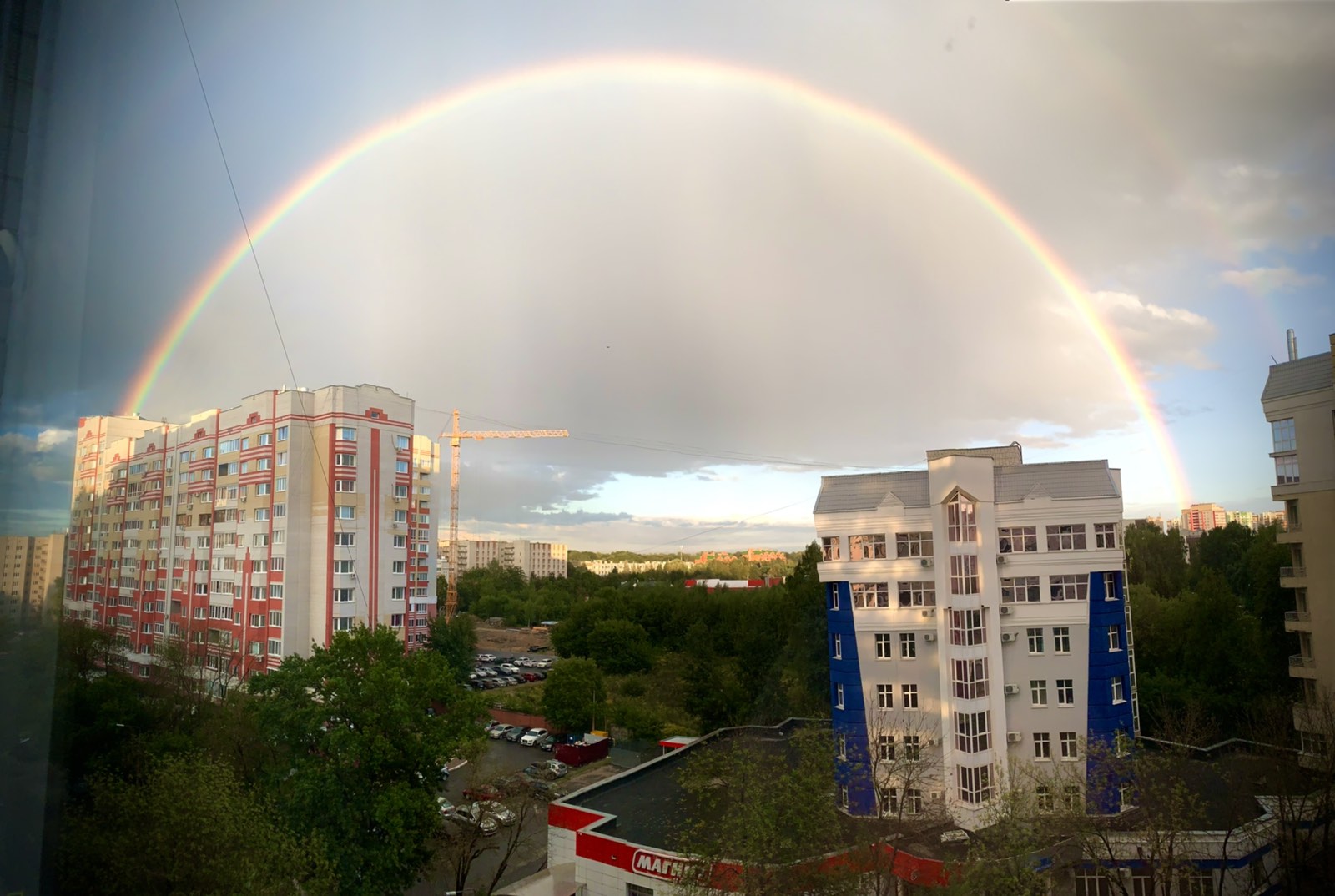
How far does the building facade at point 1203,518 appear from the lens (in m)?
11.9

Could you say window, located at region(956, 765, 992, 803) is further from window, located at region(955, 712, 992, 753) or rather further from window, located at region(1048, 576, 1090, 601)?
window, located at region(1048, 576, 1090, 601)

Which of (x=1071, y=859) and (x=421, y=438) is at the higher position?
(x=421, y=438)

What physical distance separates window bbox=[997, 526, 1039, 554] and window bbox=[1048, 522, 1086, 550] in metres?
0.12

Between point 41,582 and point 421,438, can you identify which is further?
point 421,438

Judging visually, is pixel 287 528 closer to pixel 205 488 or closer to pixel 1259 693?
pixel 205 488

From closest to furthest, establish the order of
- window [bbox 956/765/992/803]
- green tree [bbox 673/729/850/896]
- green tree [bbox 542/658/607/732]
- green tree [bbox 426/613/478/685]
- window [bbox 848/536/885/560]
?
green tree [bbox 673/729/850/896], window [bbox 956/765/992/803], window [bbox 848/536/885/560], green tree [bbox 542/658/607/732], green tree [bbox 426/613/478/685]

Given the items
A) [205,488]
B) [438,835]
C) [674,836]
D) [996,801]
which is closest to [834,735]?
[996,801]

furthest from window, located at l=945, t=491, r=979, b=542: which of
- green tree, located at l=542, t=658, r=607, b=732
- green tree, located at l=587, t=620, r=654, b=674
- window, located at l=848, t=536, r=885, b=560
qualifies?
green tree, located at l=587, t=620, r=654, b=674

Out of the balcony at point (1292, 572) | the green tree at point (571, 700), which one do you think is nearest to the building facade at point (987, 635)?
the balcony at point (1292, 572)

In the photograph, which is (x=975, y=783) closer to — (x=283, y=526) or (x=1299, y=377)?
(x=1299, y=377)

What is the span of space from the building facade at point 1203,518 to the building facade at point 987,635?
738cm

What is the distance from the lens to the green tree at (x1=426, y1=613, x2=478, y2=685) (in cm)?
1093

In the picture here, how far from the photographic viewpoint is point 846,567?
6352 mm

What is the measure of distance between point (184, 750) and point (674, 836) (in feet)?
10.3
